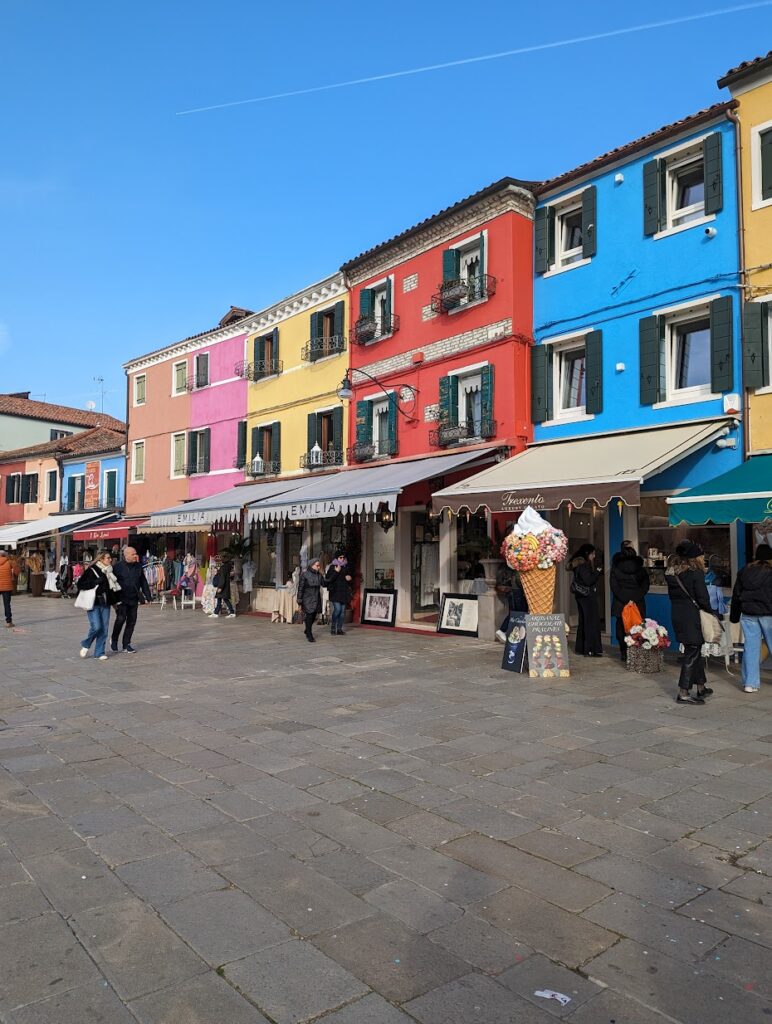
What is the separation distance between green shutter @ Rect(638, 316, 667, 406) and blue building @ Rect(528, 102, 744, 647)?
0.06 ft

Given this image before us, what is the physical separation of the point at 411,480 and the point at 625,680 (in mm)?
5661

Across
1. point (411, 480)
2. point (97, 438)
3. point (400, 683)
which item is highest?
point (97, 438)

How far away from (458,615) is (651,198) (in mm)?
8008

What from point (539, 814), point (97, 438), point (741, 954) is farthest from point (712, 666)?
point (97, 438)

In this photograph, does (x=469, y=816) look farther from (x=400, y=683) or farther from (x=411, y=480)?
(x=411, y=480)

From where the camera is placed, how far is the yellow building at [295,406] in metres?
19.0

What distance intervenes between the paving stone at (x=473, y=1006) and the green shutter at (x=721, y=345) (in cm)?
1036

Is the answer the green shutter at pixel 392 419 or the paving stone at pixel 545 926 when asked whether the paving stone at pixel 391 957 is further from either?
the green shutter at pixel 392 419

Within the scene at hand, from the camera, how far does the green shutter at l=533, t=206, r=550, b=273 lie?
47.0 feet

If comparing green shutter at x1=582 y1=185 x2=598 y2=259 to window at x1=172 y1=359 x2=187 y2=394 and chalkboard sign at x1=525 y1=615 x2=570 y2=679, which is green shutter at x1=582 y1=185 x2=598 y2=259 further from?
window at x1=172 y1=359 x2=187 y2=394

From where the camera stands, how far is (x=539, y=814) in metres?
4.59

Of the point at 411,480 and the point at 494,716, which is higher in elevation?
the point at 411,480

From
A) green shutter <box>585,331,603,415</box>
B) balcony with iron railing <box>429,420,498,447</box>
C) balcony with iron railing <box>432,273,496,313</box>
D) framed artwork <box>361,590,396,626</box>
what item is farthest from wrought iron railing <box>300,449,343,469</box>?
green shutter <box>585,331,603,415</box>

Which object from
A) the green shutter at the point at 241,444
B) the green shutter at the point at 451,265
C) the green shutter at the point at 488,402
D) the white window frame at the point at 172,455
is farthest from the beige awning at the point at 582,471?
the white window frame at the point at 172,455
